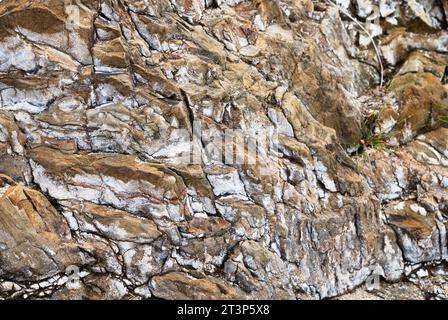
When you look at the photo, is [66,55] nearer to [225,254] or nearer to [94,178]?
[94,178]

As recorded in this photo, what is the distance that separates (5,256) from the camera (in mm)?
4938

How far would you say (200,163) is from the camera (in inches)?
235

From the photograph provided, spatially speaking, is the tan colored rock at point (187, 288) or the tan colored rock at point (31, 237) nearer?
the tan colored rock at point (31, 237)

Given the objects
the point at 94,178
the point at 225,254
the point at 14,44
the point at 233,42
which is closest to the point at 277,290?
the point at 225,254

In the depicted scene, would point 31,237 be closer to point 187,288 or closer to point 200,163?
point 187,288

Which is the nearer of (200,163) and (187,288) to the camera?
(187,288)

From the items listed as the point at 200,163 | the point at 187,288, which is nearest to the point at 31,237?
the point at 187,288

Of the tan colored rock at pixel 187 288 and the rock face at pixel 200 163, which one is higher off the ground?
the rock face at pixel 200 163

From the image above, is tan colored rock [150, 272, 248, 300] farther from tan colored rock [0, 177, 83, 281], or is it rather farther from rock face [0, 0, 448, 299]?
tan colored rock [0, 177, 83, 281]

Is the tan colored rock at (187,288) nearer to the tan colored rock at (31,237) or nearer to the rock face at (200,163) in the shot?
the rock face at (200,163)

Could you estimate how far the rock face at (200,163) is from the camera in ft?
17.3

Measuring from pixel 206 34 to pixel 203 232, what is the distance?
3316mm

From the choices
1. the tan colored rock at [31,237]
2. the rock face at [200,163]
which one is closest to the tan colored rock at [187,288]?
the rock face at [200,163]

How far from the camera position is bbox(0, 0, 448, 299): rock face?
5.27m
